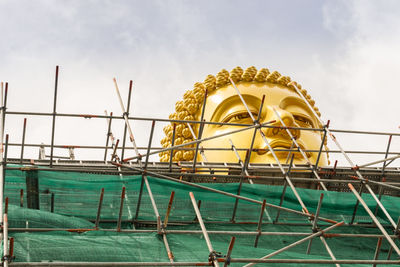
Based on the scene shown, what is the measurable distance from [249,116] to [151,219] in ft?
18.0

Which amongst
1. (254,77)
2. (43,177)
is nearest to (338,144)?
(254,77)

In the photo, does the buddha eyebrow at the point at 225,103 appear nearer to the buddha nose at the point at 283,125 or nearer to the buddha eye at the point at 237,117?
the buddha eye at the point at 237,117

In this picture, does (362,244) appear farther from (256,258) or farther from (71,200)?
(71,200)

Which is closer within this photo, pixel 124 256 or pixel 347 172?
pixel 124 256

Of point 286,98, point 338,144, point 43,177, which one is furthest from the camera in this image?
point 286,98

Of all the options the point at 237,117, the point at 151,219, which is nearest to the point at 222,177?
the point at 151,219

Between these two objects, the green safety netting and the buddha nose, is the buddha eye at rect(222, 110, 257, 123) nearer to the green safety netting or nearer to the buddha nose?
the buddha nose

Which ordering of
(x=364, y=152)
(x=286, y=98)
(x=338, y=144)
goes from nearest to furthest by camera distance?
1. (x=338, y=144)
2. (x=364, y=152)
3. (x=286, y=98)

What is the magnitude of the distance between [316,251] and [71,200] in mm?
3822

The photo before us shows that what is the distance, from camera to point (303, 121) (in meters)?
15.4

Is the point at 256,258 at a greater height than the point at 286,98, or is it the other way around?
the point at 286,98

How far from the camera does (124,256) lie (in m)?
7.97

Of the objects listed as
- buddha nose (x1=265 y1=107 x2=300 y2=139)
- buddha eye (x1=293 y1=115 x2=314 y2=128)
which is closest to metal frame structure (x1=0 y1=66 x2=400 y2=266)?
buddha nose (x1=265 y1=107 x2=300 y2=139)

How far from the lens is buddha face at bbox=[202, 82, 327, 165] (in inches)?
541
